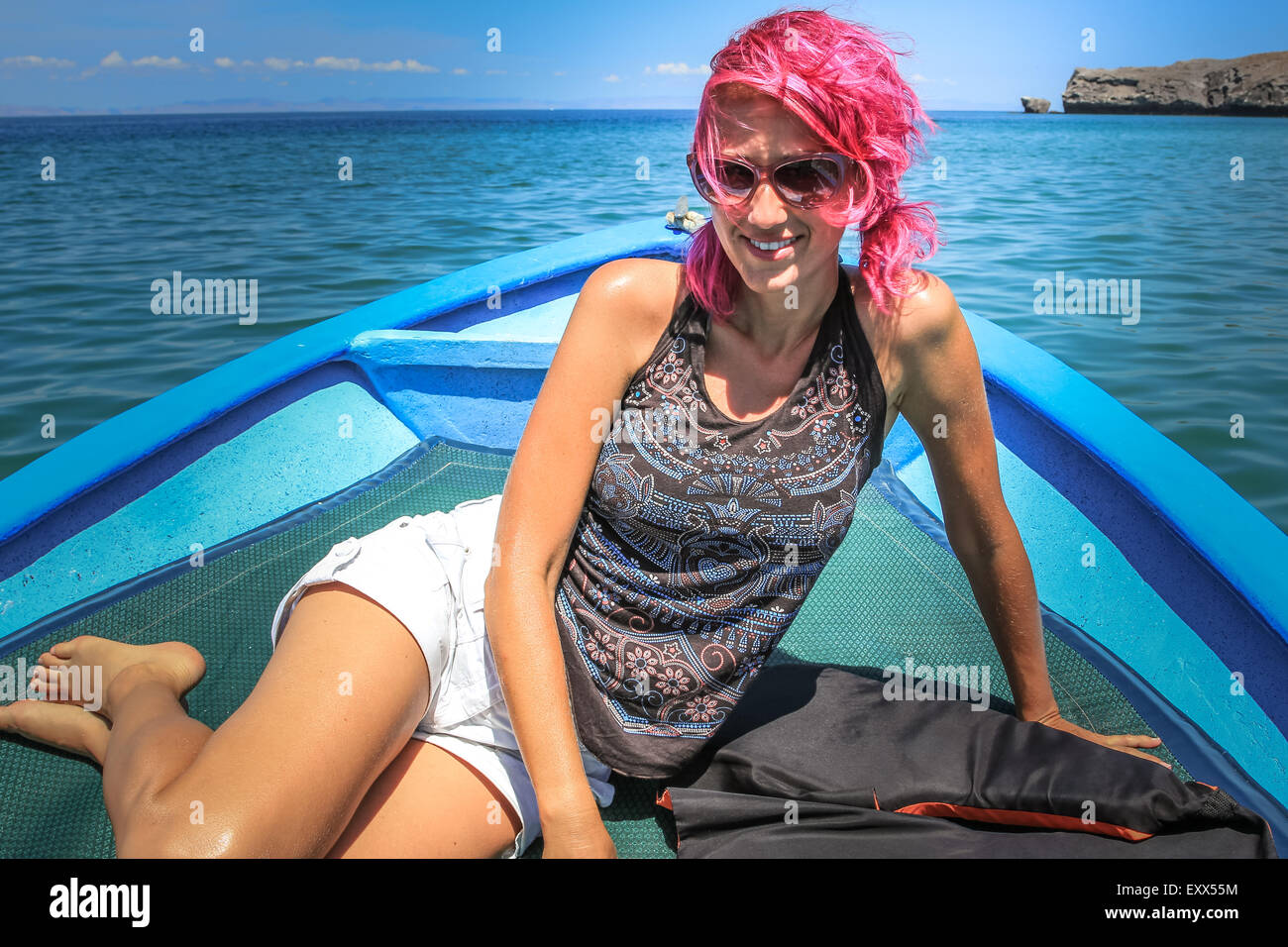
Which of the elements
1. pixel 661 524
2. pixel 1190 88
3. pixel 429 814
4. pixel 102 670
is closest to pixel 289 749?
pixel 429 814

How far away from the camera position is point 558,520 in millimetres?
1451

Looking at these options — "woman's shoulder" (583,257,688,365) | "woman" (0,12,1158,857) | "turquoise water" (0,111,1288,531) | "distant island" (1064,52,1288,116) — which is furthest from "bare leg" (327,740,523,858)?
"distant island" (1064,52,1288,116)

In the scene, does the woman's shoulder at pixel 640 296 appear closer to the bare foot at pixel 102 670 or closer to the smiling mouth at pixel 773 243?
the smiling mouth at pixel 773 243

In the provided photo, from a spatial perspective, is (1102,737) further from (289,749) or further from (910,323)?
(289,749)

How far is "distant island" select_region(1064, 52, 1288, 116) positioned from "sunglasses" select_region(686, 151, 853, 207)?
70.5 meters

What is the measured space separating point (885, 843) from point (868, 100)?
1.19m

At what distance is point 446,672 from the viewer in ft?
5.01

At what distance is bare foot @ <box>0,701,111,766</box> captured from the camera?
179cm

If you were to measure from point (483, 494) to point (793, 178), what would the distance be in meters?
1.85

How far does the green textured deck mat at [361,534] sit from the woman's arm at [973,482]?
30 centimetres

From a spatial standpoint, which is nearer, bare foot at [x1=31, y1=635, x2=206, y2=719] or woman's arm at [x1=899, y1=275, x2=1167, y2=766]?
woman's arm at [x1=899, y1=275, x2=1167, y2=766]

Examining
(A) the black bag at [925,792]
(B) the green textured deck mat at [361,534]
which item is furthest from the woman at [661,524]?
(B) the green textured deck mat at [361,534]

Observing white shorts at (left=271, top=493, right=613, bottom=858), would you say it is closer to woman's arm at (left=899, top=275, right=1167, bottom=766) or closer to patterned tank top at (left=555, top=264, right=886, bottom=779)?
patterned tank top at (left=555, top=264, right=886, bottom=779)

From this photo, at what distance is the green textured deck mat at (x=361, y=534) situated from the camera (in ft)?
5.63
